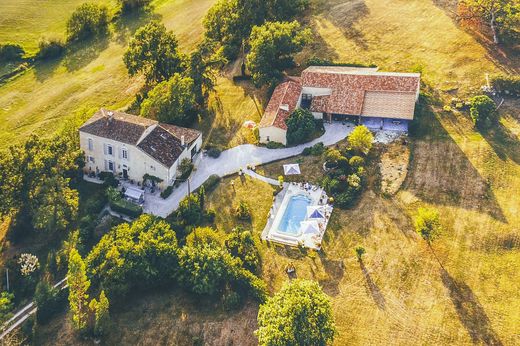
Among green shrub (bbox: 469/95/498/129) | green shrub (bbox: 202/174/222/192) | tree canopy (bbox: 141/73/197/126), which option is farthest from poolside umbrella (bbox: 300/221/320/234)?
Result: green shrub (bbox: 469/95/498/129)

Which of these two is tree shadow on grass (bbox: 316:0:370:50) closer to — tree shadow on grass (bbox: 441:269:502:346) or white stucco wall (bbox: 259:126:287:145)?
white stucco wall (bbox: 259:126:287:145)

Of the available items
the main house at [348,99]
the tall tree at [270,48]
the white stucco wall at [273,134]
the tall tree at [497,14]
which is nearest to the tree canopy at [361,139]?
the main house at [348,99]

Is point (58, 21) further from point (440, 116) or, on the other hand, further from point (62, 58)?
point (440, 116)

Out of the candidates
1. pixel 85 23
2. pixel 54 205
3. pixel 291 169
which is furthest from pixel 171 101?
pixel 85 23

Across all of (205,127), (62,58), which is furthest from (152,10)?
(205,127)

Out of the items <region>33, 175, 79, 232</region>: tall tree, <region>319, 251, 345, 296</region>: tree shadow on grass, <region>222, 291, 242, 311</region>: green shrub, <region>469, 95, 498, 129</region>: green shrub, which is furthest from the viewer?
<region>469, 95, 498, 129</region>: green shrub

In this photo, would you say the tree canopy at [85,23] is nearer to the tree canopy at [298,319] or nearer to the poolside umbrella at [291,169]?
the poolside umbrella at [291,169]

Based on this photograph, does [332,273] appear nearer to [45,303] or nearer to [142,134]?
[142,134]
